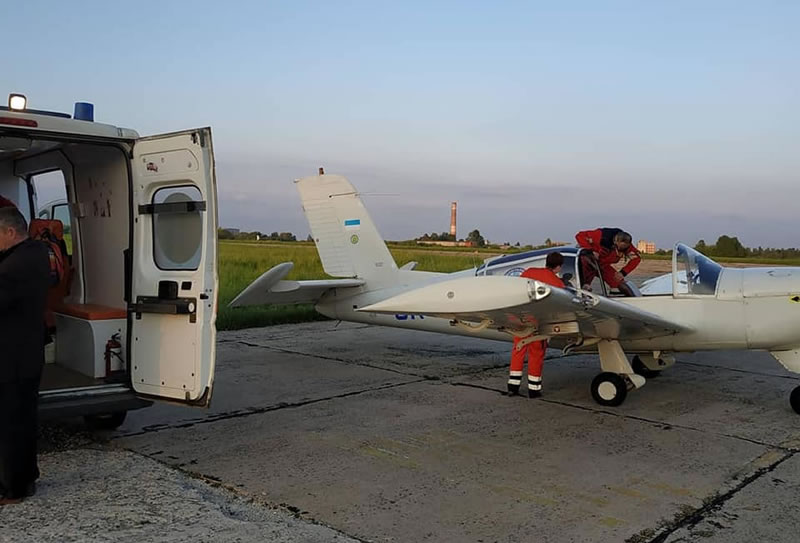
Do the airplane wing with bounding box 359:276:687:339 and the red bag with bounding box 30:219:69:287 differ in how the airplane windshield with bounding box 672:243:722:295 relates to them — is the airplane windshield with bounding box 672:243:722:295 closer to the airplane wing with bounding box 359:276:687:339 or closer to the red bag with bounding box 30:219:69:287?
the airplane wing with bounding box 359:276:687:339

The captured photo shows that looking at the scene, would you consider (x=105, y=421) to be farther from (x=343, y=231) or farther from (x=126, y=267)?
(x=343, y=231)

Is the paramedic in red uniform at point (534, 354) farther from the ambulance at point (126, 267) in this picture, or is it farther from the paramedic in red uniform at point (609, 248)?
the ambulance at point (126, 267)

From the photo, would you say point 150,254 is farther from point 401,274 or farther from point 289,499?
point 401,274

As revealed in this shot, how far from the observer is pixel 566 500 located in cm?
439

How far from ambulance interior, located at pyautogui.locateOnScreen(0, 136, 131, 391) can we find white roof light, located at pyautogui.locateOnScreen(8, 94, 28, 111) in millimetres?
482

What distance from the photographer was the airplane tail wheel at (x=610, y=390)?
712 centimetres

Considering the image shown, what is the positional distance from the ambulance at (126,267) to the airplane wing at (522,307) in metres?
Result: 1.39

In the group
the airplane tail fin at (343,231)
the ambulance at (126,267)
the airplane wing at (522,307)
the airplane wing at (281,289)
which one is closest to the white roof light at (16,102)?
the ambulance at (126,267)

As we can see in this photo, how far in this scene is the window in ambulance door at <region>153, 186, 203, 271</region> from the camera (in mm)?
5059

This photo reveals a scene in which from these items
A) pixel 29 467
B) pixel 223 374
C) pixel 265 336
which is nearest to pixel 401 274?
pixel 223 374

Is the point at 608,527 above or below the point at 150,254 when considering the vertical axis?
below

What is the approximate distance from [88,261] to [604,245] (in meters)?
5.46

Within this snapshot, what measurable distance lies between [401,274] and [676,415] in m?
4.24

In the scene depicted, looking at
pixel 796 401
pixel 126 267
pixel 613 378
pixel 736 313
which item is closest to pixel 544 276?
pixel 613 378
